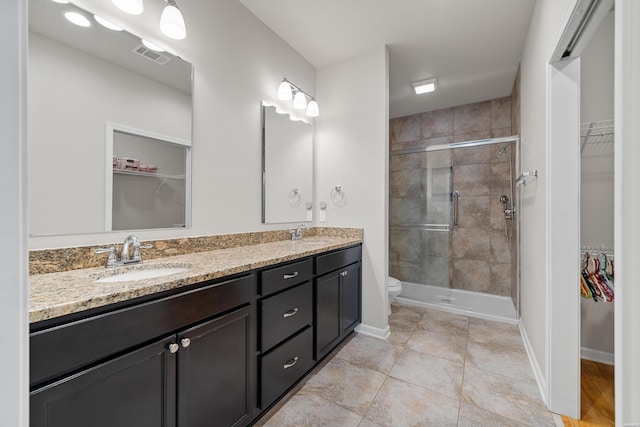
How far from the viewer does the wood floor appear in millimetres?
1428

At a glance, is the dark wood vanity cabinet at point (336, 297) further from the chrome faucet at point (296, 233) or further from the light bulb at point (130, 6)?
the light bulb at point (130, 6)

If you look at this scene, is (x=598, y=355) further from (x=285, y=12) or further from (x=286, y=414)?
(x=285, y=12)

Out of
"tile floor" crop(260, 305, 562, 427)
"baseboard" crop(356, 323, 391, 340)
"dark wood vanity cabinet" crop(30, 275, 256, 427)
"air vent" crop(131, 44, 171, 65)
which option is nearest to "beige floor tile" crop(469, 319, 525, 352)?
"tile floor" crop(260, 305, 562, 427)

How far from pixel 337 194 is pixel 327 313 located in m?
1.14

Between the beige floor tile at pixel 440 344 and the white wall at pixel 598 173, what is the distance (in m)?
0.89

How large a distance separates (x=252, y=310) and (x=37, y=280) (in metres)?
0.83

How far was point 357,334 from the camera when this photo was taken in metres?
2.47

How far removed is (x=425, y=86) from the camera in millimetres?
3047

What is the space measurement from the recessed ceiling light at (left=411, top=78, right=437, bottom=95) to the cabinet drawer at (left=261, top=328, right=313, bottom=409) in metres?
2.80

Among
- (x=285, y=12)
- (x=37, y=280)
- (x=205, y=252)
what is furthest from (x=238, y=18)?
(x=37, y=280)

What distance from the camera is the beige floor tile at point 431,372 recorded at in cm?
172

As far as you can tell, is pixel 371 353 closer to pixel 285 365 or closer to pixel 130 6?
pixel 285 365

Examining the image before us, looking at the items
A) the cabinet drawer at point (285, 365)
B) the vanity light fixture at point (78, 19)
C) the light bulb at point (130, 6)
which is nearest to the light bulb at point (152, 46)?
the light bulb at point (130, 6)

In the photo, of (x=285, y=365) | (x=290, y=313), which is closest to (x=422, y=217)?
(x=290, y=313)
